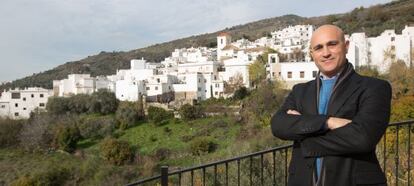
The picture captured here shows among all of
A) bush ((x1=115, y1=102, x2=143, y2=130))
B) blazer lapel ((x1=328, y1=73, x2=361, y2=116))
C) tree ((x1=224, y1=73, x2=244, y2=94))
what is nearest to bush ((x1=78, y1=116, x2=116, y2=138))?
bush ((x1=115, y1=102, x2=143, y2=130))

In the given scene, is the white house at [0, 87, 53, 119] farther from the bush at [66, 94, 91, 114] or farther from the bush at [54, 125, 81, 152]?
the bush at [54, 125, 81, 152]

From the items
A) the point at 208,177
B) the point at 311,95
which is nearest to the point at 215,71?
the point at 208,177

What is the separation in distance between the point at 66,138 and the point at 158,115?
7.72m

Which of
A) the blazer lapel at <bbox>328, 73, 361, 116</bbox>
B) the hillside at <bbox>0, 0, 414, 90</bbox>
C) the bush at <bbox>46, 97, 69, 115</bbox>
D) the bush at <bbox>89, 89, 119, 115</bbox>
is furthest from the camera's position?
the hillside at <bbox>0, 0, 414, 90</bbox>

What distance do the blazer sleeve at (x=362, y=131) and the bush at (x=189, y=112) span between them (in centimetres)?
3351

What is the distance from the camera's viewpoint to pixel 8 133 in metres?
36.1

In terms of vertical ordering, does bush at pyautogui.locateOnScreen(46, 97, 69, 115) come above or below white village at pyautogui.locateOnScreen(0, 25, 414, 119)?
below

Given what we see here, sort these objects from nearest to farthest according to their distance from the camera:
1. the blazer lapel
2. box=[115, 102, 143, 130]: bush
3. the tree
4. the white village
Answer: the blazer lapel → box=[115, 102, 143, 130]: bush → the white village → the tree

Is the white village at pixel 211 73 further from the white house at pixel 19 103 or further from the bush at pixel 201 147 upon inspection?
the bush at pixel 201 147

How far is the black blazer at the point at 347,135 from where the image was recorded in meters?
2.03

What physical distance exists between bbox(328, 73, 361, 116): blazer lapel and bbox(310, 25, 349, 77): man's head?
11 centimetres

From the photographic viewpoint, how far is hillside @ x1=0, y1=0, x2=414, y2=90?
165 ft

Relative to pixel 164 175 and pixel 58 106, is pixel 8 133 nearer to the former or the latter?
pixel 58 106

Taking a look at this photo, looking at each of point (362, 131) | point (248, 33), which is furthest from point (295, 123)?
point (248, 33)
